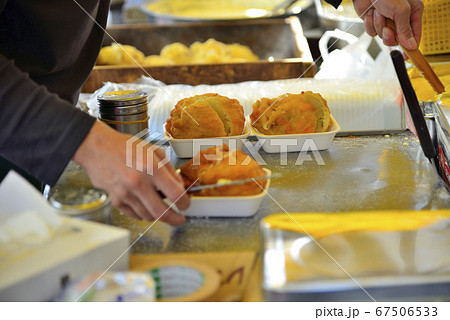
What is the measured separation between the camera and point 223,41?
325 centimetres

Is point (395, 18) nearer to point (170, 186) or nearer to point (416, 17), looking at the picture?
point (416, 17)

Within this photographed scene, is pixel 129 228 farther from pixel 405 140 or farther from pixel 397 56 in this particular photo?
Result: pixel 405 140

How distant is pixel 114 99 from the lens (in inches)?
52.7

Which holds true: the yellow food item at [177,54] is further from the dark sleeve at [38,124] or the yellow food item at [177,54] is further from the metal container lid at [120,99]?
the dark sleeve at [38,124]

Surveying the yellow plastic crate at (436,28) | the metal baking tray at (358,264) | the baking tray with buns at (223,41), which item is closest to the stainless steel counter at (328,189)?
the metal baking tray at (358,264)

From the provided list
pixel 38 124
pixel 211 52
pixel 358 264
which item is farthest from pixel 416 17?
pixel 211 52

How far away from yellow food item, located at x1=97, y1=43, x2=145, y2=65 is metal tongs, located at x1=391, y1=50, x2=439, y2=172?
179 cm

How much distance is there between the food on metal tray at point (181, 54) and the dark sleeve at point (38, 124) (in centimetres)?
186

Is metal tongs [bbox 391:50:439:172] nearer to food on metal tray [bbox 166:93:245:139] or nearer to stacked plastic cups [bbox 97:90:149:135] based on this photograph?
food on metal tray [bbox 166:93:245:139]

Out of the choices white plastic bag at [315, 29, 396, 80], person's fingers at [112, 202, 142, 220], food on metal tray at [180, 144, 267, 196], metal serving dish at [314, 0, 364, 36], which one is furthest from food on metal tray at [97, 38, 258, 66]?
person's fingers at [112, 202, 142, 220]

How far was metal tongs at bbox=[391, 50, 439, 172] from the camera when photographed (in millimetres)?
1173
